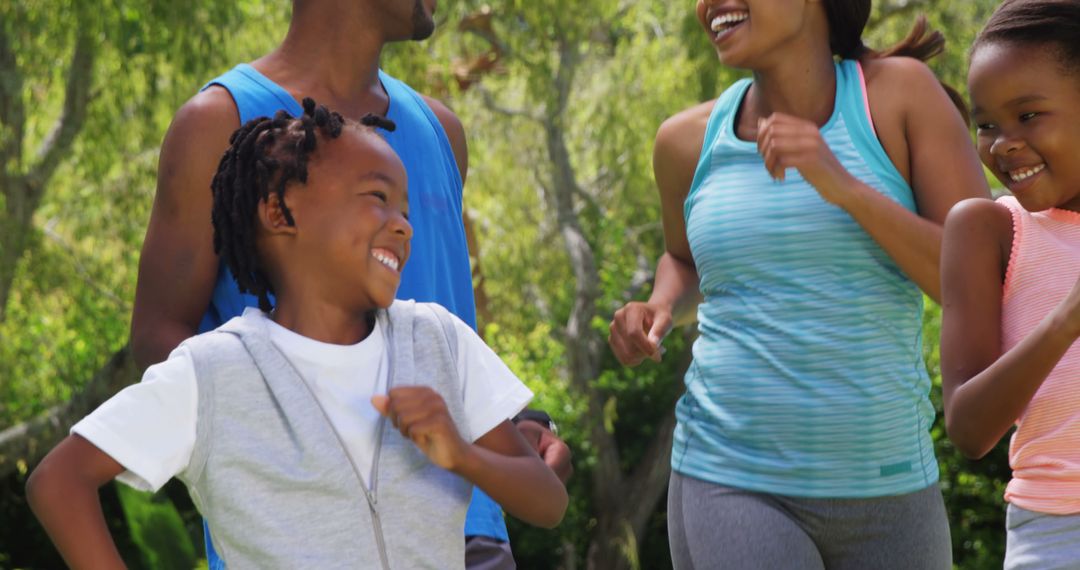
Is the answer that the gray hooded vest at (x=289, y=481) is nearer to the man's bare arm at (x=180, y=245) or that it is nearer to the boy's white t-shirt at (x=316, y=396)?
the boy's white t-shirt at (x=316, y=396)

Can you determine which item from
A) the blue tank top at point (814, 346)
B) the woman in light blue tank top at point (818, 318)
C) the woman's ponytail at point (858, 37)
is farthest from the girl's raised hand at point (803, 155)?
the woman's ponytail at point (858, 37)

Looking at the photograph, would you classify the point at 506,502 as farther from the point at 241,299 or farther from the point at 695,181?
the point at 695,181

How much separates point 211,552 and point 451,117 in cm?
107

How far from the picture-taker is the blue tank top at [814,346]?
2.89m

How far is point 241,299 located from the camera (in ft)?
8.68

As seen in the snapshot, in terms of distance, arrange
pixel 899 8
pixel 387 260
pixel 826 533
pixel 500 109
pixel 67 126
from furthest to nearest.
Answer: pixel 500 109 < pixel 899 8 < pixel 67 126 < pixel 826 533 < pixel 387 260

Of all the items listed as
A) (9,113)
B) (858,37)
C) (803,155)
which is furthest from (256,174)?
(9,113)

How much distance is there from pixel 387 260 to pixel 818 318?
0.92 metres

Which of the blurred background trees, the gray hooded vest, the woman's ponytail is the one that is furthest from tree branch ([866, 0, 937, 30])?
the gray hooded vest

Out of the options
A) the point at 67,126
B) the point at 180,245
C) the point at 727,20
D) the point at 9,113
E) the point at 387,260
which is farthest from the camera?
the point at 67,126

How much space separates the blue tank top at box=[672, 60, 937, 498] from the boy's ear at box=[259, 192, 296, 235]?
3.15 feet

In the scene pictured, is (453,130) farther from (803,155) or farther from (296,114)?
(803,155)

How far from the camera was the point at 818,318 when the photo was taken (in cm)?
292

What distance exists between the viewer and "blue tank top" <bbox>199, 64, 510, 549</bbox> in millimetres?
2682
